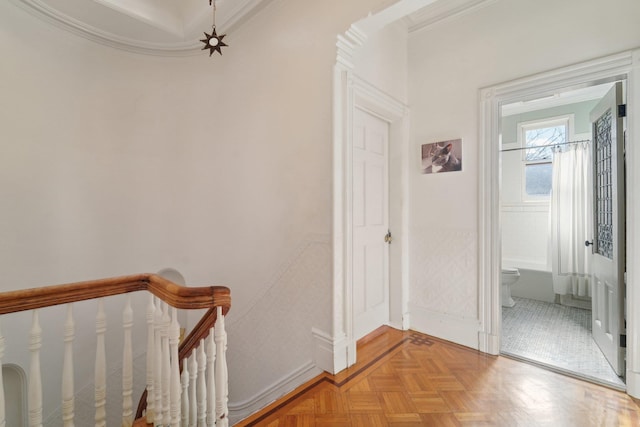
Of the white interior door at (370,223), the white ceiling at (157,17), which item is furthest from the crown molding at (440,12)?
the white interior door at (370,223)

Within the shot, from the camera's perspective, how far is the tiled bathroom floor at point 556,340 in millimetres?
2316

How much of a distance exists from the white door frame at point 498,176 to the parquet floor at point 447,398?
302 millimetres

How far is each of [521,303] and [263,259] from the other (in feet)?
12.4

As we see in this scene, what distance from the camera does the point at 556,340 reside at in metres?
2.87

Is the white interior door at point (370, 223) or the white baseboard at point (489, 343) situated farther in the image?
the white interior door at point (370, 223)

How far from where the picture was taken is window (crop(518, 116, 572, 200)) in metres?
4.51

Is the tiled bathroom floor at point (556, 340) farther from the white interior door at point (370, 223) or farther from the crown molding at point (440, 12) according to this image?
the crown molding at point (440, 12)

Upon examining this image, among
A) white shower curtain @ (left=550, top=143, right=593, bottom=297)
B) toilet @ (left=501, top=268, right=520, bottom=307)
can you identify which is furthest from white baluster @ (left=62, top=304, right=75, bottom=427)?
white shower curtain @ (left=550, top=143, right=593, bottom=297)

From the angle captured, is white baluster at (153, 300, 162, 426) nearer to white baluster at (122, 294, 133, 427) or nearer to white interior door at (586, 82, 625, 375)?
white baluster at (122, 294, 133, 427)

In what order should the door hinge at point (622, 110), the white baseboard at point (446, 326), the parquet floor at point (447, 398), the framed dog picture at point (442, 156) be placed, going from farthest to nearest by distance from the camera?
1. the framed dog picture at point (442, 156)
2. the white baseboard at point (446, 326)
3. the door hinge at point (622, 110)
4. the parquet floor at point (447, 398)

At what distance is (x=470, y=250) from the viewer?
105 inches

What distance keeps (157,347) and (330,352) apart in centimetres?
126

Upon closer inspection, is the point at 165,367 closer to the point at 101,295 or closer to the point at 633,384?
the point at 101,295

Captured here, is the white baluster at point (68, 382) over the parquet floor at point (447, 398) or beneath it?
over
